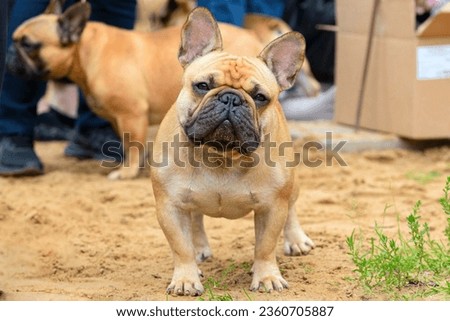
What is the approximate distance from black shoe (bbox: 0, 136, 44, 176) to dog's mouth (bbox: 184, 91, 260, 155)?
248cm

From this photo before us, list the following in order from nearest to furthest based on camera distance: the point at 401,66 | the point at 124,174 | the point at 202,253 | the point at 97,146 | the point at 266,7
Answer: the point at 202,253
the point at 124,174
the point at 401,66
the point at 97,146
the point at 266,7

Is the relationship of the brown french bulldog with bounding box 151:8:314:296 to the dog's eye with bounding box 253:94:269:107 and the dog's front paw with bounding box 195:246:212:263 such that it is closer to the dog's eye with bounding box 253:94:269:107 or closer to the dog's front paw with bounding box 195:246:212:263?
the dog's eye with bounding box 253:94:269:107

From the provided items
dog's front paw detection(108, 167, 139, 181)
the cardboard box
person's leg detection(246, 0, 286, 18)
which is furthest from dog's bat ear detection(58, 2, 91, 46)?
the cardboard box

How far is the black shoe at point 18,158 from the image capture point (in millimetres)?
5367

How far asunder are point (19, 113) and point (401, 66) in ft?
7.51

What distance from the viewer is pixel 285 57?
3357mm

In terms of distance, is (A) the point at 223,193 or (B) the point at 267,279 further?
(B) the point at 267,279

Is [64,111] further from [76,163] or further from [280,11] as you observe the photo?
[280,11]

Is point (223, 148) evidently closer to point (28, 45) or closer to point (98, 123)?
point (28, 45)

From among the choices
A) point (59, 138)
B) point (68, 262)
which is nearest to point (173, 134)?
point (68, 262)

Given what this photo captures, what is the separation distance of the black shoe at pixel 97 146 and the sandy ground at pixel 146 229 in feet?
0.36

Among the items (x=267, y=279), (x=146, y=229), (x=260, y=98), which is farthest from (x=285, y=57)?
(x=146, y=229)

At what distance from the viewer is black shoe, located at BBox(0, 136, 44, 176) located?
537 cm

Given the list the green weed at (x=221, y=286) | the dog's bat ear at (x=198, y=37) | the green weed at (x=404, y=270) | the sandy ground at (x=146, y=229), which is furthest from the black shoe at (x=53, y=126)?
the green weed at (x=404, y=270)
